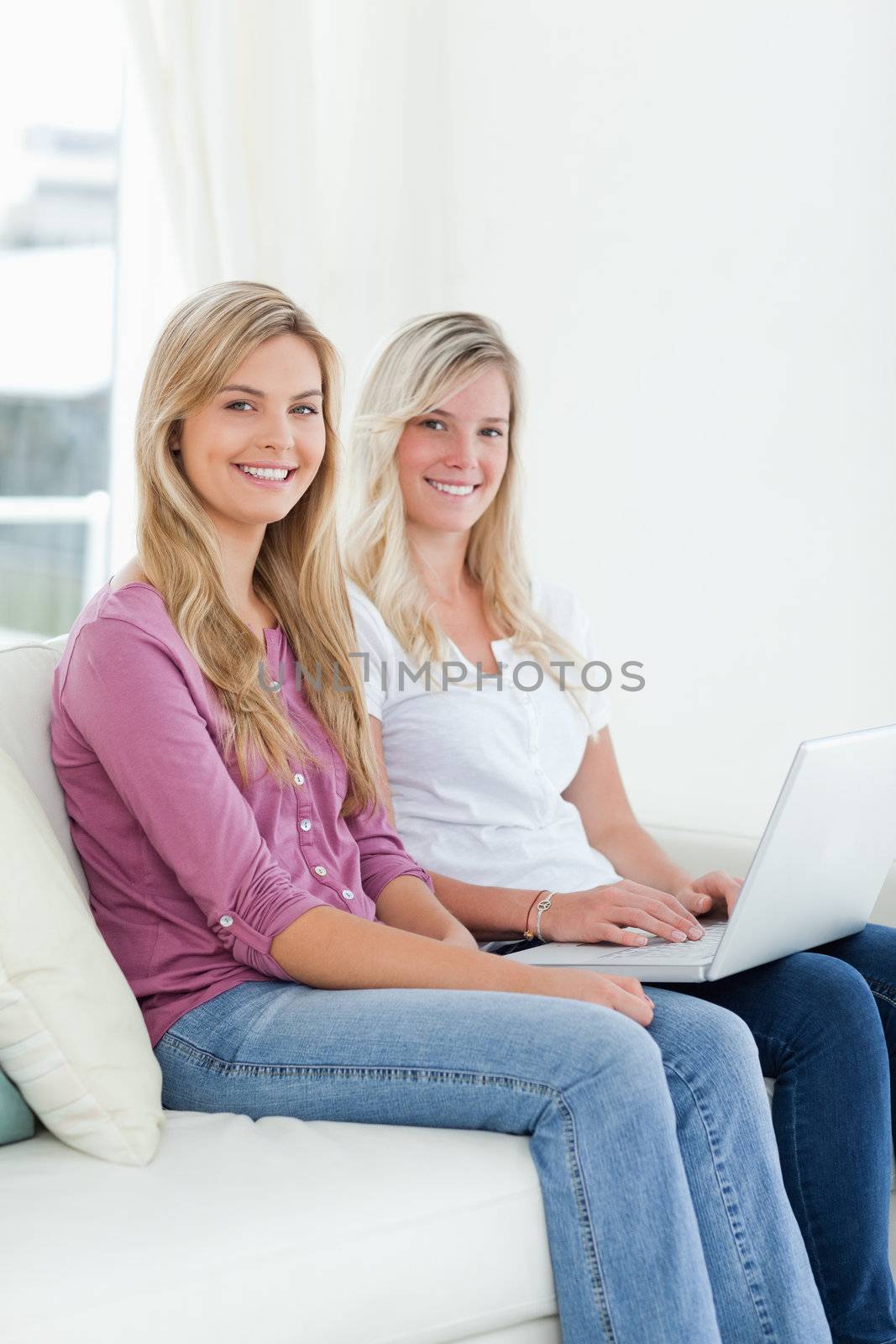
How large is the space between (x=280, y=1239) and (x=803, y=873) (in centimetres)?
67

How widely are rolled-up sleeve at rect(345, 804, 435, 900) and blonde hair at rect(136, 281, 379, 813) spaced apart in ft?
0.10

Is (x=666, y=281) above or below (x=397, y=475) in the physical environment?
above

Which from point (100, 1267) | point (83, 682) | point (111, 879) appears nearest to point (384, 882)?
point (111, 879)

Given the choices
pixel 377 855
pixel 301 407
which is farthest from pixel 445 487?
pixel 377 855

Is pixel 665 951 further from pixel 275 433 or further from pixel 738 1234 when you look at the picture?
pixel 275 433

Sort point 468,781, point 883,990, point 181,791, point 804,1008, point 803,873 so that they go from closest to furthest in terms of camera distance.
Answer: point 181,791 → point 803,873 → point 804,1008 → point 883,990 → point 468,781

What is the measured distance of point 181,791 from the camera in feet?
4.52

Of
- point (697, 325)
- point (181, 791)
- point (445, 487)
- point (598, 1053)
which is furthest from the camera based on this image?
point (697, 325)

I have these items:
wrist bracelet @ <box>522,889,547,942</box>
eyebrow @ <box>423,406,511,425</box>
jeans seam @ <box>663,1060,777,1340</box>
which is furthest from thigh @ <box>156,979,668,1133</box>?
eyebrow @ <box>423,406,511,425</box>

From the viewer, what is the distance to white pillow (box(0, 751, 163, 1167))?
1245mm

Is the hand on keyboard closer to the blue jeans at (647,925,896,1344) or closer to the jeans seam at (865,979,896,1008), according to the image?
the blue jeans at (647,925,896,1344)

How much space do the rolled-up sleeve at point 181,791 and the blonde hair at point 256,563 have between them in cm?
9

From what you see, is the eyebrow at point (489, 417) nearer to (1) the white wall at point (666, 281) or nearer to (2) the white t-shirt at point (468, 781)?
(2) the white t-shirt at point (468, 781)

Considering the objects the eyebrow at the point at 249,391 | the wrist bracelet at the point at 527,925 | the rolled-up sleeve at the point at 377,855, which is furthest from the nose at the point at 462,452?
the wrist bracelet at the point at 527,925
